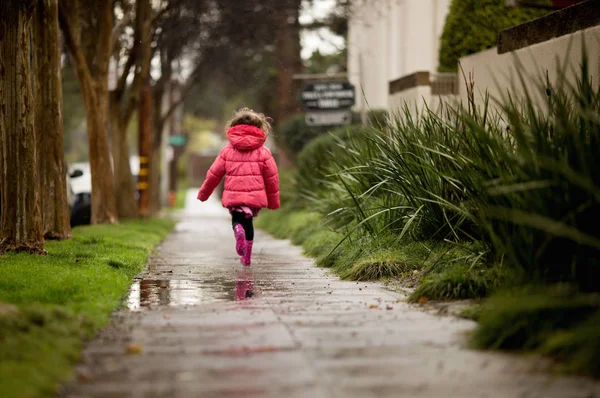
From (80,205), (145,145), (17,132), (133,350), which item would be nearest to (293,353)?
(133,350)


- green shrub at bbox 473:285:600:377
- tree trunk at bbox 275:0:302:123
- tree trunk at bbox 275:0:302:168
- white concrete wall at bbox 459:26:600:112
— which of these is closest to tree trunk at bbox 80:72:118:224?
white concrete wall at bbox 459:26:600:112

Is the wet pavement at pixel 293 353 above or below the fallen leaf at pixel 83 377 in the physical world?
below

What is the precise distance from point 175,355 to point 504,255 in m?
2.63

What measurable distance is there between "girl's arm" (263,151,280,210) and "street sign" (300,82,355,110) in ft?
31.8

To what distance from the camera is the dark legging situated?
10.2 metres

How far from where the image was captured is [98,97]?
51.4 ft

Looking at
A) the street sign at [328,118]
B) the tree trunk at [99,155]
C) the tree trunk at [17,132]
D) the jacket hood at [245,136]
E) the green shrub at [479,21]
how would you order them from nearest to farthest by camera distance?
the tree trunk at [17,132] → the jacket hood at [245,136] → the green shrub at [479,21] → the tree trunk at [99,155] → the street sign at [328,118]

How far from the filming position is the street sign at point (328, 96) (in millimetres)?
19922

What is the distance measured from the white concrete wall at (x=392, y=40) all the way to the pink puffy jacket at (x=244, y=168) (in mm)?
5330

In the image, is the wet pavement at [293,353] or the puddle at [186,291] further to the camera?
the puddle at [186,291]

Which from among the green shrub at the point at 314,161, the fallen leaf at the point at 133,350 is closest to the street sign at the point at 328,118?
the green shrub at the point at 314,161

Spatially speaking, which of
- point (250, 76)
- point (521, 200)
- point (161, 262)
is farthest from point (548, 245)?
point (250, 76)

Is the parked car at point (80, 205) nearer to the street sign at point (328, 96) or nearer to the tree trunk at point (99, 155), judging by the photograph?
the tree trunk at point (99, 155)

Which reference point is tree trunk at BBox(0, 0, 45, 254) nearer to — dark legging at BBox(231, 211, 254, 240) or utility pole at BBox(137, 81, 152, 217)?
dark legging at BBox(231, 211, 254, 240)
